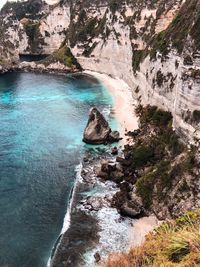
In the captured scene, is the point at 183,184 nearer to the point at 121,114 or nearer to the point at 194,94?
the point at 194,94

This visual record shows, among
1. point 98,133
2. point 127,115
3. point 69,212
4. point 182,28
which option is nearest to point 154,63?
point 182,28

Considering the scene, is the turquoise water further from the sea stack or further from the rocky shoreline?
the sea stack

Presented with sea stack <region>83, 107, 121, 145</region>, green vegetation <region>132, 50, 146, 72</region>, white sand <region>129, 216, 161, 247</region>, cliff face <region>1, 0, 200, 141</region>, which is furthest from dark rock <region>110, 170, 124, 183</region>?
green vegetation <region>132, 50, 146, 72</region>

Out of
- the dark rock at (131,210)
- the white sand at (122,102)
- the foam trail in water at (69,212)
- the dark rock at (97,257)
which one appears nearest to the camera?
Answer: the dark rock at (97,257)

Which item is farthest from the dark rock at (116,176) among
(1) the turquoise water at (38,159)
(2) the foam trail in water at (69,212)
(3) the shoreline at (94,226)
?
(1) the turquoise water at (38,159)

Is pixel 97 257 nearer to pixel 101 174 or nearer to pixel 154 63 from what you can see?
pixel 101 174

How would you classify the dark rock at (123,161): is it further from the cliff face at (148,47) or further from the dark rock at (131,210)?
the dark rock at (131,210)
